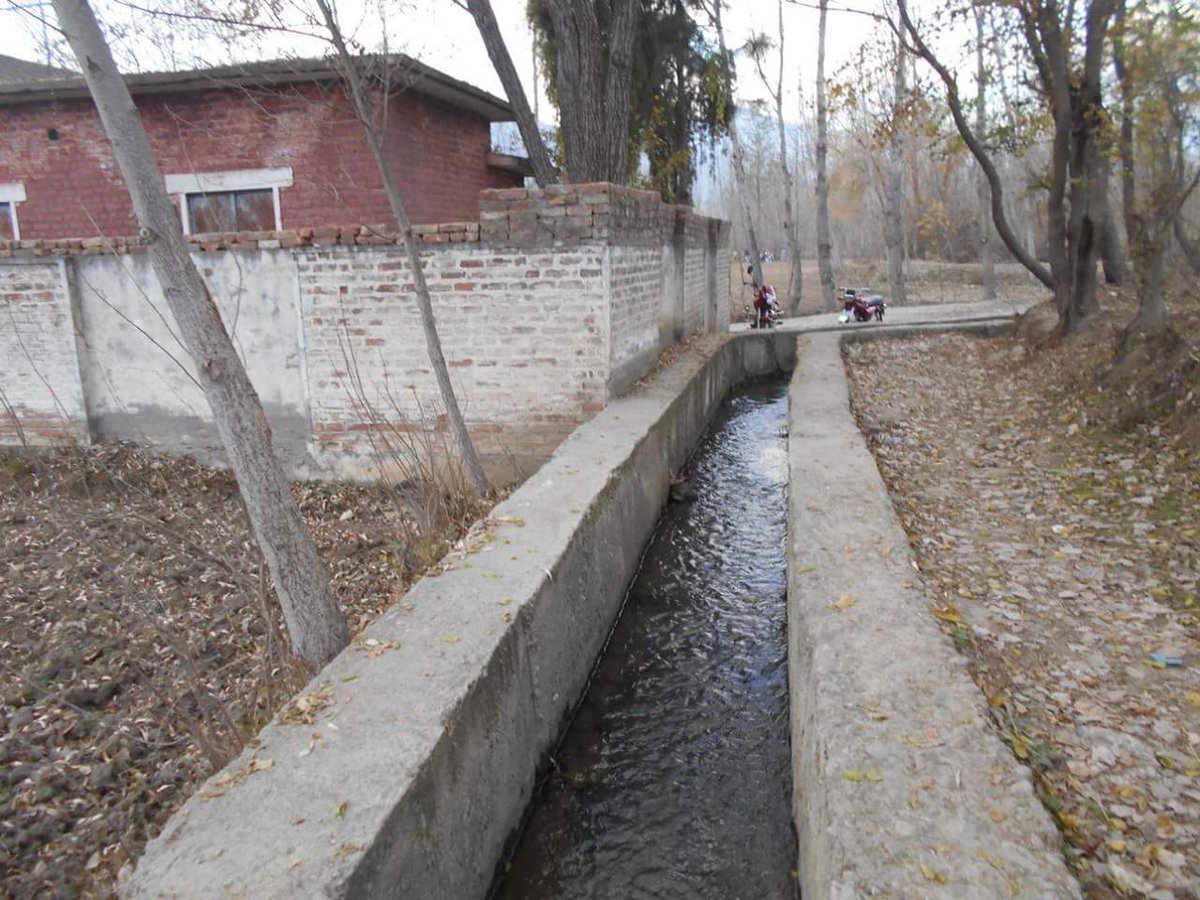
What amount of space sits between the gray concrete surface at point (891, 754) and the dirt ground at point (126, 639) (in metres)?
2.10

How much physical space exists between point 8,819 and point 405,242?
4669mm

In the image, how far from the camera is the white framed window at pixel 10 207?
35.6 ft

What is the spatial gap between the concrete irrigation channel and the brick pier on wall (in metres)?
2.32

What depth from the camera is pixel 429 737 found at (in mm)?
2723

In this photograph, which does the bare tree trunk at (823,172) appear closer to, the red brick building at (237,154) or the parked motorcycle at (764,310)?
the parked motorcycle at (764,310)

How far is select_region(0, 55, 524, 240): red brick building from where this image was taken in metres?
9.79

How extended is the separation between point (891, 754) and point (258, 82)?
9.06 metres

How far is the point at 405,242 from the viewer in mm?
6902

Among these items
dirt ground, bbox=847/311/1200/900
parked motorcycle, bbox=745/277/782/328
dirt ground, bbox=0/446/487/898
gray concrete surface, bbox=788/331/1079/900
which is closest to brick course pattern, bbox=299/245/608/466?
dirt ground, bbox=0/446/487/898

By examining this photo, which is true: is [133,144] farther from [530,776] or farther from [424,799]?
[530,776]

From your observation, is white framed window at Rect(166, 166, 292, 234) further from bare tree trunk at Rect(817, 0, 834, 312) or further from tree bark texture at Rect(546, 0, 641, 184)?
bare tree trunk at Rect(817, 0, 834, 312)

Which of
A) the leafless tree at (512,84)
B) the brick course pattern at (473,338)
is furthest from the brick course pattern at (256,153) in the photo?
the brick course pattern at (473,338)

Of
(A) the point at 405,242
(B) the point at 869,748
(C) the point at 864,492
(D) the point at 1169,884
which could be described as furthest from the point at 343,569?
(D) the point at 1169,884

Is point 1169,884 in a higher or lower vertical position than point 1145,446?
lower
